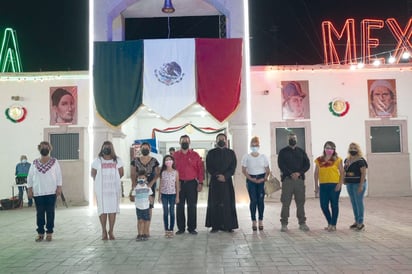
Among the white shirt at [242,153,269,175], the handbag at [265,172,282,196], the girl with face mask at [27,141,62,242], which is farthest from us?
the handbag at [265,172,282,196]

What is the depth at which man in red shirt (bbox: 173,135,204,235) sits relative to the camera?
8.02 meters

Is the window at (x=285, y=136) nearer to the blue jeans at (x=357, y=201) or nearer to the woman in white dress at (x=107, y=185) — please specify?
the blue jeans at (x=357, y=201)

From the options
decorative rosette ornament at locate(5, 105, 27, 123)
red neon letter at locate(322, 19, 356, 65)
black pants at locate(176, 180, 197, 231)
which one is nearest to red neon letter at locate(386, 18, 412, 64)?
A: red neon letter at locate(322, 19, 356, 65)

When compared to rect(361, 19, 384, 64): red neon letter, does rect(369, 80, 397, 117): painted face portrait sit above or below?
below

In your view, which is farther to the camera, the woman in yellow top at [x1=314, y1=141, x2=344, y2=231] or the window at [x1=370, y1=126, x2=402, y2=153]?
the window at [x1=370, y1=126, x2=402, y2=153]

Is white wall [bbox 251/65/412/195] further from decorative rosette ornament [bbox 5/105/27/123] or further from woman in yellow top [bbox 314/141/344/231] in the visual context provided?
decorative rosette ornament [bbox 5/105/27/123]

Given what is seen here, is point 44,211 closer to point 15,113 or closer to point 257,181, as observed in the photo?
point 257,181

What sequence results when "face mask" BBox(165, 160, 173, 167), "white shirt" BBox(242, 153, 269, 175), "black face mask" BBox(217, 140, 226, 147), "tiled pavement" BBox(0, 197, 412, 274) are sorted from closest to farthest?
"tiled pavement" BBox(0, 197, 412, 274), "face mask" BBox(165, 160, 173, 167), "white shirt" BBox(242, 153, 269, 175), "black face mask" BBox(217, 140, 226, 147)

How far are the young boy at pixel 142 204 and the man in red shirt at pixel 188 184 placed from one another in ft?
2.36

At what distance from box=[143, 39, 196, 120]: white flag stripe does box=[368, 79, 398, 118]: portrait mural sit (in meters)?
6.17

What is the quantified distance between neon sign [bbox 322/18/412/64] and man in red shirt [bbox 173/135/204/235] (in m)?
8.49

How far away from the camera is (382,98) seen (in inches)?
580

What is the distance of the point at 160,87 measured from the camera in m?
13.0

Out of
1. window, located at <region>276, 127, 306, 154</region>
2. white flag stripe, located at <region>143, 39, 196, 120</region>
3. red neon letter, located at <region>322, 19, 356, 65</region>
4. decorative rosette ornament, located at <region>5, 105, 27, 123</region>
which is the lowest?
window, located at <region>276, 127, 306, 154</region>
